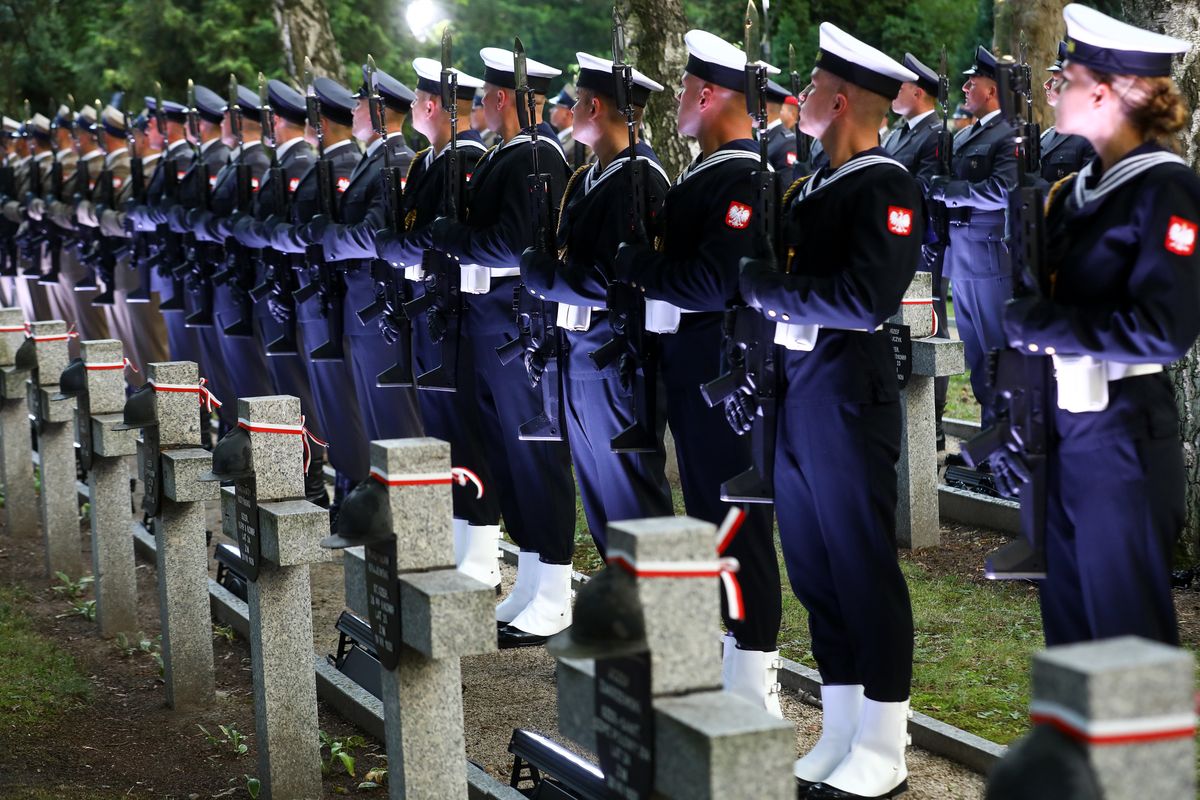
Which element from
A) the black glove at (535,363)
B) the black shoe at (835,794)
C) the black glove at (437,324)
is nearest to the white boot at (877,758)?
the black shoe at (835,794)

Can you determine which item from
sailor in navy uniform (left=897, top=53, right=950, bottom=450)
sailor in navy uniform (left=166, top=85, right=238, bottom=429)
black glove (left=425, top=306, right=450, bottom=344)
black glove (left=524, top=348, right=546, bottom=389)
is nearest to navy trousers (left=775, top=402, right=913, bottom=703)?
black glove (left=524, top=348, right=546, bottom=389)

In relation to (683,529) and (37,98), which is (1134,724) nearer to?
(683,529)

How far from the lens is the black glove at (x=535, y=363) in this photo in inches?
231

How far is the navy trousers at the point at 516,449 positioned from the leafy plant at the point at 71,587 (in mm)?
2466

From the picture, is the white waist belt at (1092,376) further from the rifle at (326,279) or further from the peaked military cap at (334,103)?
the peaked military cap at (334,103)

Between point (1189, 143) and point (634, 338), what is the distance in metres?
2.65

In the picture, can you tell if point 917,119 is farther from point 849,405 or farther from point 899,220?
point 849,405

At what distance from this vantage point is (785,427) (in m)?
4.24

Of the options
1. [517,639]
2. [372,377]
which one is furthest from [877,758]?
[372,377]

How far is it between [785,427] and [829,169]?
735mm

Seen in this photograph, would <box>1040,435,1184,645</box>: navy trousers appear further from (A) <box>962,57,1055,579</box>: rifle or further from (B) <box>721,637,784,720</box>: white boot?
(B) <box>721,637,784,720</box>: white boot

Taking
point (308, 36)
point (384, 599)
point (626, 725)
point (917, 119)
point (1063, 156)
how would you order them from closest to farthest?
point (626, 725), point (384, 599), point (1063, 156), point (917, 119), point (308, 36)

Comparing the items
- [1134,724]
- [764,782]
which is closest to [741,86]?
[764,782]

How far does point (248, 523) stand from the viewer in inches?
182
